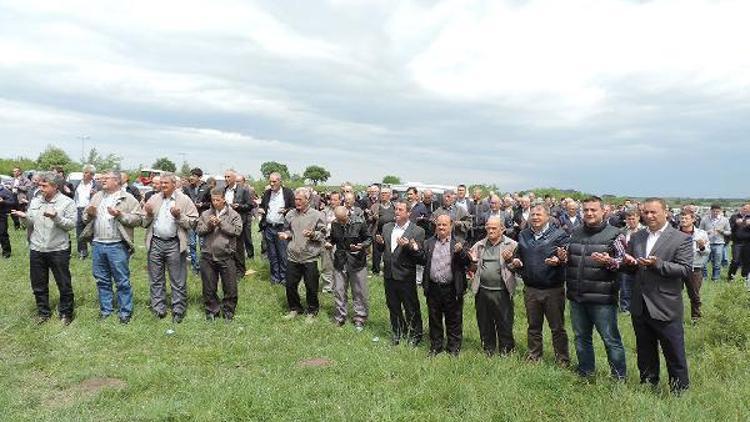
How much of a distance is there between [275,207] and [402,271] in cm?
379

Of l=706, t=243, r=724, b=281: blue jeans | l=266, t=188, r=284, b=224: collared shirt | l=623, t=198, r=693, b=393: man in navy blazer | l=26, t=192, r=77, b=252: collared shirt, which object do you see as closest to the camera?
l=623, t=198, r=693, b=393: man in navy blazer

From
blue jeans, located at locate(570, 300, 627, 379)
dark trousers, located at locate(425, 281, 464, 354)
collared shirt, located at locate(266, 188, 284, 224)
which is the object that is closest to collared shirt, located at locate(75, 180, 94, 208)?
collared shirt, located at locate(266, 188, 284, 224)

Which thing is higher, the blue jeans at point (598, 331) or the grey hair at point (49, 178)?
the grey hair at point (49, 178)

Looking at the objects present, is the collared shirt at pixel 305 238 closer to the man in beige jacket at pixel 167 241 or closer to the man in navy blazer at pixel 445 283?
the man in beige jacket at pixel 167 241

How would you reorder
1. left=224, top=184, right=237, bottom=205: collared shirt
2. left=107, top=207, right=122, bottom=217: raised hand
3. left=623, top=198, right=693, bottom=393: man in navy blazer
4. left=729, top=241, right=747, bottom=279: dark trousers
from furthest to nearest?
left=729, top=241, right=747, bottom=279: dark trousers < left=224, top=184, right=237, bottom=205: collared shirt < left=107, top=207, right=122, bottom=217: raised hand < left=623, top=198, right=693, bottom=393: man in navy blazer

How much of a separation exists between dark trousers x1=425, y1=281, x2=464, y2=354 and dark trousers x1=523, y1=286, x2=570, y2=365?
0.95 metres

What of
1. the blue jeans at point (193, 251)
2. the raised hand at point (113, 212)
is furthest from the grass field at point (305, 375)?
the blue jeans at point (193, 251)

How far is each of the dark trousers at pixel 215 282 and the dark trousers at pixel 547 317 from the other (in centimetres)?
481

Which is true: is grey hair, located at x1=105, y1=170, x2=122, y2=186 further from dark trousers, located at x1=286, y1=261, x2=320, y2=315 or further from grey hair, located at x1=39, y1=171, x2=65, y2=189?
dark trousers, located at x1=286, y1=261, x2=320, y2=315

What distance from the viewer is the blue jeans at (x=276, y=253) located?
10570 mm

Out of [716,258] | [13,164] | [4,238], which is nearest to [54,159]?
[13,164]

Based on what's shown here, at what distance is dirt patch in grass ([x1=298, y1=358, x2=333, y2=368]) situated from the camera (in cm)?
671

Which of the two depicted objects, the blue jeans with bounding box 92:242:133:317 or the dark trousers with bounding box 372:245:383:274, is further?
the dark trousers with bounding box 372:245:383:274

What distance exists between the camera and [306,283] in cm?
913
